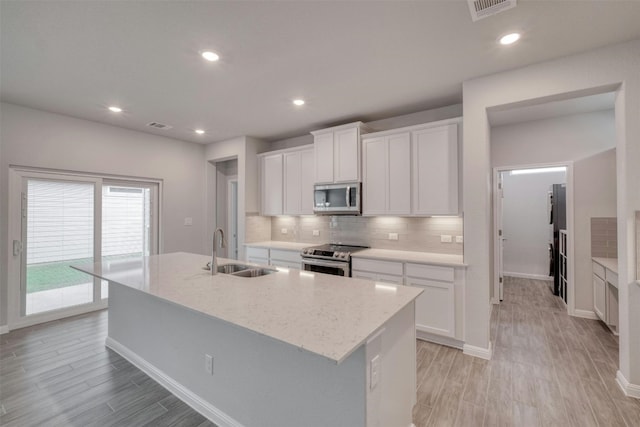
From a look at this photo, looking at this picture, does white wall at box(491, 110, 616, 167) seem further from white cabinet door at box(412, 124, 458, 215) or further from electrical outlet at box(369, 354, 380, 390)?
electrical outlet at box(369, 354, 380, 390)

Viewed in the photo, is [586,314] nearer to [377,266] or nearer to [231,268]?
[377,266]

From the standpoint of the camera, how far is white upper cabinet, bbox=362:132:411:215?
354 centimetres

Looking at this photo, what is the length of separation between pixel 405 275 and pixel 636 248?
6.14ft

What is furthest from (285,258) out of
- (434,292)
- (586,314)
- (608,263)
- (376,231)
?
(586,314)

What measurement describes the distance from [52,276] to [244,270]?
10.6 ft

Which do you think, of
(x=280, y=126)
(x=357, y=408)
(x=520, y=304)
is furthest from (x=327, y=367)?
(x=520, y=304)

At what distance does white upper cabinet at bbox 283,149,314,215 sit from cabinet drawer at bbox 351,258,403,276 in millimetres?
1263

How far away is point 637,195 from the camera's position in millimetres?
2184

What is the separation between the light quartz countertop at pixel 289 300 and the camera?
120 centimetres

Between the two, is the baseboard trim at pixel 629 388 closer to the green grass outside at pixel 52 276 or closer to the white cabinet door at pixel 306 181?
the white cabinet door at pixel 306 181

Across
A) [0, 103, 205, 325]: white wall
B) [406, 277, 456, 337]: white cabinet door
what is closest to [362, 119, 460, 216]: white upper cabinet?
[406, 277, 456, 337]: white cabinet door

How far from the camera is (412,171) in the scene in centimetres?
349

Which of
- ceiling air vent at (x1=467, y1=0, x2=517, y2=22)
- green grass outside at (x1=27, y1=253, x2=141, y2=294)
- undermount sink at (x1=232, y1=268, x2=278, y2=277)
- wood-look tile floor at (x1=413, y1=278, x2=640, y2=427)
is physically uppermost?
ceiling air vent at (x1=467, y1=0, x2=517, y2=22)

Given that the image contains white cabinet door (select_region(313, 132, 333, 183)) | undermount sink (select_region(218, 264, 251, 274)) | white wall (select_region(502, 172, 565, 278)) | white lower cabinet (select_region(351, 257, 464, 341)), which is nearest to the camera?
undermount sink (select_region(218, 264, 251, 274))
